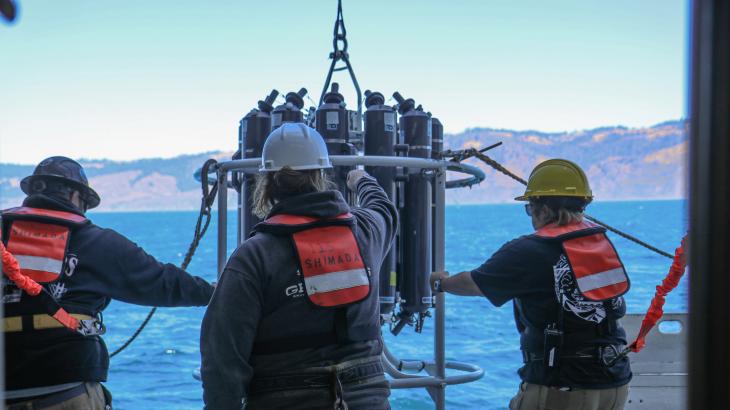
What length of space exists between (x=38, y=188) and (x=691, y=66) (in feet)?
10.2

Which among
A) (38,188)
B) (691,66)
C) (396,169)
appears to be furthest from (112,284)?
(691,66)

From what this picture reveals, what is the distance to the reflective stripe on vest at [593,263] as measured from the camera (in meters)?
3.38

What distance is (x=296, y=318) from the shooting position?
2740 mm

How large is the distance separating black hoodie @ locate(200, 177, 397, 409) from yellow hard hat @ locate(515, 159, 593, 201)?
113cm

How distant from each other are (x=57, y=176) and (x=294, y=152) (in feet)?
3.93

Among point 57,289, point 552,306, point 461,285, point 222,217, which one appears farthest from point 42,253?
point 552,306

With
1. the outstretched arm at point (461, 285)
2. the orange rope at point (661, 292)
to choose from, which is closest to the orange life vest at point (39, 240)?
the outstretched arm at point (461, 285)

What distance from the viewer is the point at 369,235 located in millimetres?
3094

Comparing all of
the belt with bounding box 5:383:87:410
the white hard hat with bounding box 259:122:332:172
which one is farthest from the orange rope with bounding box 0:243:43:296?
the white hard hat with bounding box 259:122:332:172

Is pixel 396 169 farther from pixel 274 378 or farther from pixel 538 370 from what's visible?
pixel 274 378

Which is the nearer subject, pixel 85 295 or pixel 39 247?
pixel 39 247

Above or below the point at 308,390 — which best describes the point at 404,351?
below

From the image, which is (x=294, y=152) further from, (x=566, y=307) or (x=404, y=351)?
(x=404, y=351)

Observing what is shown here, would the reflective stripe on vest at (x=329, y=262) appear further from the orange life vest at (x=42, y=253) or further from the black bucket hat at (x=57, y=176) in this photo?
the black bucket hat at (x=57, y=176)
